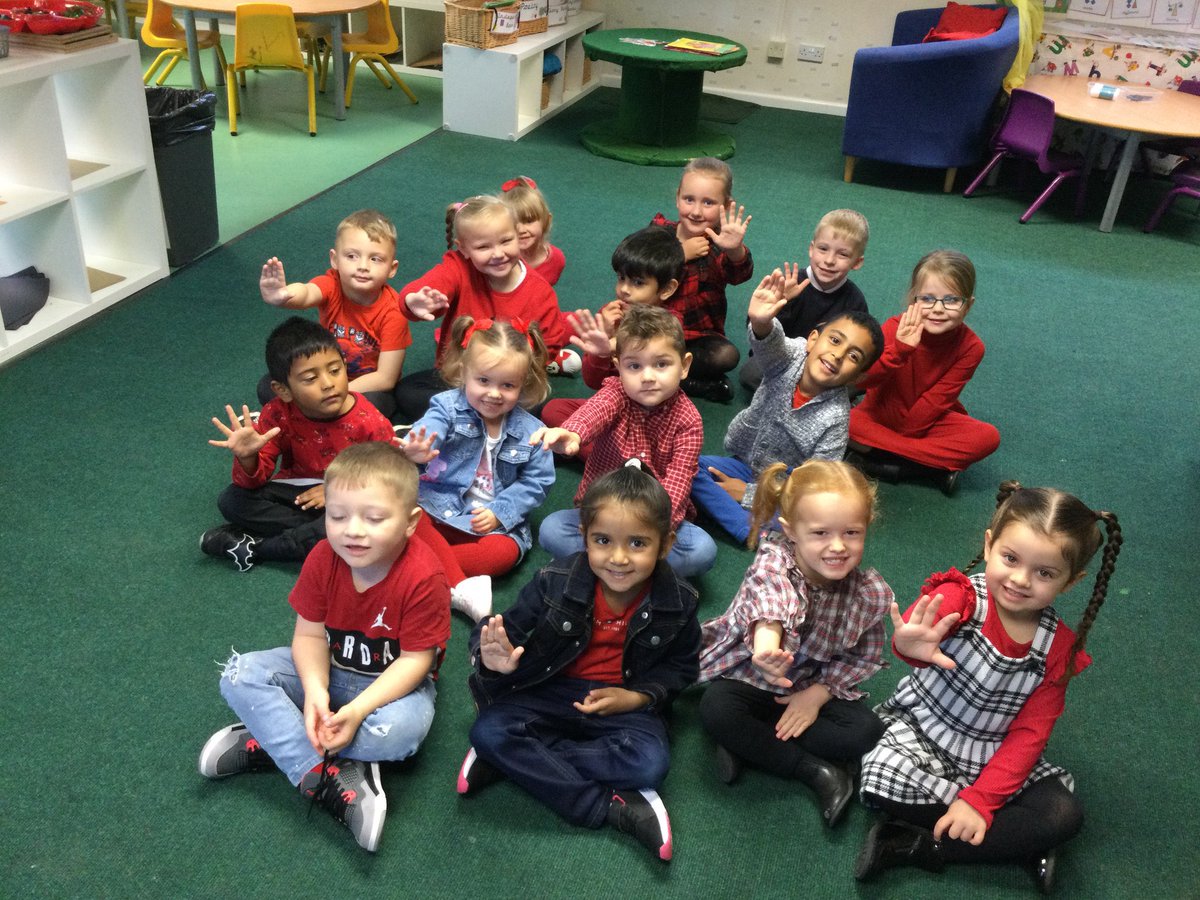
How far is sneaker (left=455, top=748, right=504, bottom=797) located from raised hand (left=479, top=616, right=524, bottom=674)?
0.65 feet

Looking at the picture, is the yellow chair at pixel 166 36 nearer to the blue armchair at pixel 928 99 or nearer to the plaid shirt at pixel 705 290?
the blue armchair at pixel 928 99

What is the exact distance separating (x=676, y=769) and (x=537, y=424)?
3.19 ft

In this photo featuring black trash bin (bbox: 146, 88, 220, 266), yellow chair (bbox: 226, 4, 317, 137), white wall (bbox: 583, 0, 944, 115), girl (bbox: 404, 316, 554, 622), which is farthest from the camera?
white wall (bbox: 583, 0, 944, 115)

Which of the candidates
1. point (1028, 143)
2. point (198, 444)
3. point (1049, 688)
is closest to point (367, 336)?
point (198, 444)

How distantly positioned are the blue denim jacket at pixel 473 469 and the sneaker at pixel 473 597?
0.16 m

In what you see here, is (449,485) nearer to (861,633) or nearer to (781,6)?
(861,633)

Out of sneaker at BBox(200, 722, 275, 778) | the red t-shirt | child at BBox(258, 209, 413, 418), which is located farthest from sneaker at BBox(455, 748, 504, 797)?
child at BBox(258, 209, 413, 418)

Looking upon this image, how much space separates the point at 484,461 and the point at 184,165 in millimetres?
2340

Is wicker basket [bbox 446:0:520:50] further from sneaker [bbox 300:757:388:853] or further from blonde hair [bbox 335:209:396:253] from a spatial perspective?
sneaker [bbox 300:757:388:853]

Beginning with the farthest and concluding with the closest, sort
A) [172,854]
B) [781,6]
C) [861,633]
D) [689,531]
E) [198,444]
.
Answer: [781,6] → [198,444] → [689,531] → [861,633] → [172,854]

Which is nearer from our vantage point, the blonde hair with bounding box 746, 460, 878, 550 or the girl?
the blonde hair with bounding box 746, 460, 878, 550

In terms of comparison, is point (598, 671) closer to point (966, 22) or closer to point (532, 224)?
point (532, 224)

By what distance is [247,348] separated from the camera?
3625mm

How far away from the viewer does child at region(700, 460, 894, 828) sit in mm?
1940
